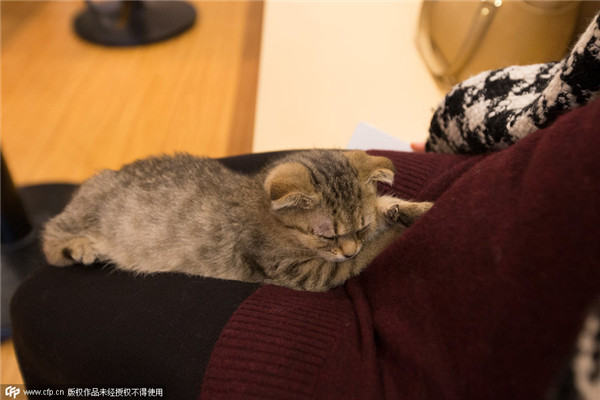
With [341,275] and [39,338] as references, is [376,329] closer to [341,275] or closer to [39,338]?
[341,275]

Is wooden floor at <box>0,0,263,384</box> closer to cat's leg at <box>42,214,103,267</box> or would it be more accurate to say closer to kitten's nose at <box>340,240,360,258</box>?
cat's leg at <box>42,214,103,267</box>

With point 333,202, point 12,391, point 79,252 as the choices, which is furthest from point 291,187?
point 12,391

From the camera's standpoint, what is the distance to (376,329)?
674 millimetres

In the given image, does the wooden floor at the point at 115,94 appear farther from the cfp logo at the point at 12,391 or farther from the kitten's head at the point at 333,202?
the kitten's head at the point at 333,202

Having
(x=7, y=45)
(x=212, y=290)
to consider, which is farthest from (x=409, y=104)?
(x=7, y=45)

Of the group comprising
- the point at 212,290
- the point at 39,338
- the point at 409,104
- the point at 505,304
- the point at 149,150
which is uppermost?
the point at 505,304

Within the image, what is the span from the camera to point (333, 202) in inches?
35.8

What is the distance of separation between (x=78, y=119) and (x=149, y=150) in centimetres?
48

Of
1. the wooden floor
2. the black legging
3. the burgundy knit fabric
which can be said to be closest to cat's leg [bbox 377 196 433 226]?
the burgundy knit fabric

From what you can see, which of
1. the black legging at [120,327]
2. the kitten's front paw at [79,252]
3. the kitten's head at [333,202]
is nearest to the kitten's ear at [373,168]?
the kitten's head at [333,202]

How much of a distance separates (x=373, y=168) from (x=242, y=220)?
316mm

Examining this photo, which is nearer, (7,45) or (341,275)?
(341,275)

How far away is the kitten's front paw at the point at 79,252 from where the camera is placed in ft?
3.17

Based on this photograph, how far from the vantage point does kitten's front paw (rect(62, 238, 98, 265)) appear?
0.97 metres
